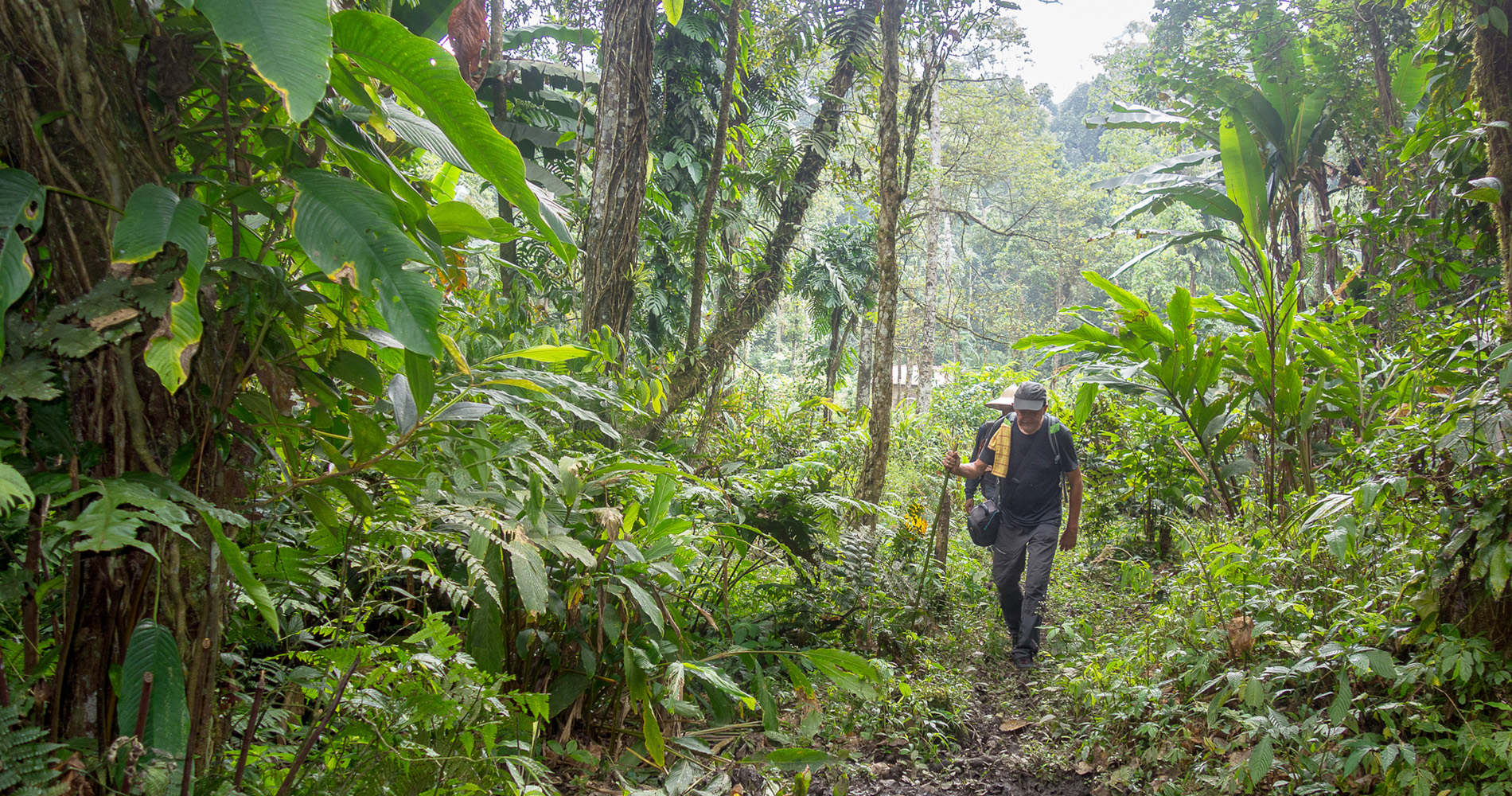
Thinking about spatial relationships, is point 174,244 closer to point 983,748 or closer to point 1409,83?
point 983,748

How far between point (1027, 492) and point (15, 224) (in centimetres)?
502

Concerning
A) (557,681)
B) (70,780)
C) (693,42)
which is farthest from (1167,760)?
(693,42)

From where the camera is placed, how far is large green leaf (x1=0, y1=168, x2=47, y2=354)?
1.00 metres

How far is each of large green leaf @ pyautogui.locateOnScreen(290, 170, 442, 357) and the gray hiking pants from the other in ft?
14.6

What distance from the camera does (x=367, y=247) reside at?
1221mm

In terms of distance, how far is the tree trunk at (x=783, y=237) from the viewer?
5.62 meters

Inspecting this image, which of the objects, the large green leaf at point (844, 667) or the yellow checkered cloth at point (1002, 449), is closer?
the large green leaf at point (844, 667)

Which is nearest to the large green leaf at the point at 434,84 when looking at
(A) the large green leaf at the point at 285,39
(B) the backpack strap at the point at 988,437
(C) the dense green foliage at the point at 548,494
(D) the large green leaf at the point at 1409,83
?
(C) the dense green foliage at the point at 548,494

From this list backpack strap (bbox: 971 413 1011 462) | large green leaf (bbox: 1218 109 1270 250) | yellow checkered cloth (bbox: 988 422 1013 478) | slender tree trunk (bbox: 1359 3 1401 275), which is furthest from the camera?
slender tree trunk (bbox: 1359 3 1401 275)

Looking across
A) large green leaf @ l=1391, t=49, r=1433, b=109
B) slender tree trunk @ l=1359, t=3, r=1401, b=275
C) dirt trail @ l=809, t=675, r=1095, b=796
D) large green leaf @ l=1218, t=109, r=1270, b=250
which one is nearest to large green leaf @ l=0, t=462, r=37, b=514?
dirt trail @ l=809, t=675, r=1095, b=796

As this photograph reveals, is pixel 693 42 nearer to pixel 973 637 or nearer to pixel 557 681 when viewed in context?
pixel 973 637

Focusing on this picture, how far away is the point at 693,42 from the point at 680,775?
8.09 m

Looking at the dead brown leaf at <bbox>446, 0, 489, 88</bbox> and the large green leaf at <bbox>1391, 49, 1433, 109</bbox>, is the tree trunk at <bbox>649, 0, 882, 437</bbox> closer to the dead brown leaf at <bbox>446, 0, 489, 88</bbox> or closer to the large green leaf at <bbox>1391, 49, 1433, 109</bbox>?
the dead brown leaf at <bbox>446, 0, 489, 88</bbox>

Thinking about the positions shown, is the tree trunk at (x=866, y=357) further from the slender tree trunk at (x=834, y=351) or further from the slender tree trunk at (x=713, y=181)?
the slender tree trunk at (x=713, y=181)
